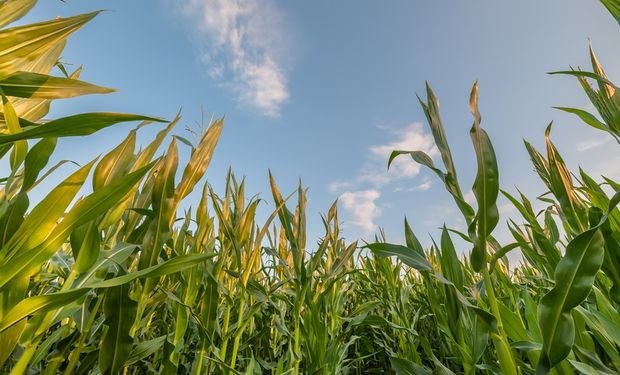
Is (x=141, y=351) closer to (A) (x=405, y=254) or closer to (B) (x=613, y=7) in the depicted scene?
(A) (x=405, y=254)

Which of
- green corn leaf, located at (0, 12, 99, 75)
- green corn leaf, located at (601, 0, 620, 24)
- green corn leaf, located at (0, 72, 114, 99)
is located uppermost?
green corn leaf, located at (601, 0, 620, 24)

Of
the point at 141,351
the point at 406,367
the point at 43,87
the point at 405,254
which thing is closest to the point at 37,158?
the point at 43,87

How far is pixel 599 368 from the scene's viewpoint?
0.70 m

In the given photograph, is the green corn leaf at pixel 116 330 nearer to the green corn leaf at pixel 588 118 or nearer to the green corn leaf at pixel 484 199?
the green corn leaf at pixel 484 199

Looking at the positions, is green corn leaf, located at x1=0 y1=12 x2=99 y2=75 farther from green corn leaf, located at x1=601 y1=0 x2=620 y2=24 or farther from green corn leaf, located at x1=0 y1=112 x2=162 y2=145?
green corn leaf, located at x1=601 y1=0 x2=620 y2=24

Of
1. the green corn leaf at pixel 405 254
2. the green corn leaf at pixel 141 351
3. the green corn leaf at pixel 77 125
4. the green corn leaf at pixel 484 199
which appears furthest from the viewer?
the green corn leaf at pixel 141 351

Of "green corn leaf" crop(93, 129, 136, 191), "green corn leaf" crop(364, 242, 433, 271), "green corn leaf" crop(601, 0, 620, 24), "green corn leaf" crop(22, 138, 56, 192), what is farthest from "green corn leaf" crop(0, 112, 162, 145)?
"green corn leaf" crop(601, 0, 620, 24)

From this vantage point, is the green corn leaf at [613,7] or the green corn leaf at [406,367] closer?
the green corn leaf at [613,7]

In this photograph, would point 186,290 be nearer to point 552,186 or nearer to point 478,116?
point 478,116

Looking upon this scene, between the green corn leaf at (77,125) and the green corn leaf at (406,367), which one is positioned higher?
the green corn leaf at (77,125)

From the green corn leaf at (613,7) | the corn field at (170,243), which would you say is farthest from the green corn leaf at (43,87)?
the green corn leaf at (613,7)

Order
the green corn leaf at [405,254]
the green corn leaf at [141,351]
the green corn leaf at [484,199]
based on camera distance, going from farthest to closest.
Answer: the green corn leaf at [141,351] → the green corn leaf at [405,254] → the green corn leaf at [484,199]

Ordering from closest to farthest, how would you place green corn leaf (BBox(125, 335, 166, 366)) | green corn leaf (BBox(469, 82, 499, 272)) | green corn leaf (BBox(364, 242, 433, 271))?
green corn leaf (BBox(469, 82, 499, 272)), green corn leaf (BBox(364, 242, 433, 271)), green corn leaf (BBox(125, 335, 166, 366))

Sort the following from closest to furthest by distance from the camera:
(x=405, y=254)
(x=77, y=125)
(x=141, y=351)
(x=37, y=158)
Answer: (x=77, y=125) < (x=37, y=158) < (x=405, y=254) < (x=141, y=351)
